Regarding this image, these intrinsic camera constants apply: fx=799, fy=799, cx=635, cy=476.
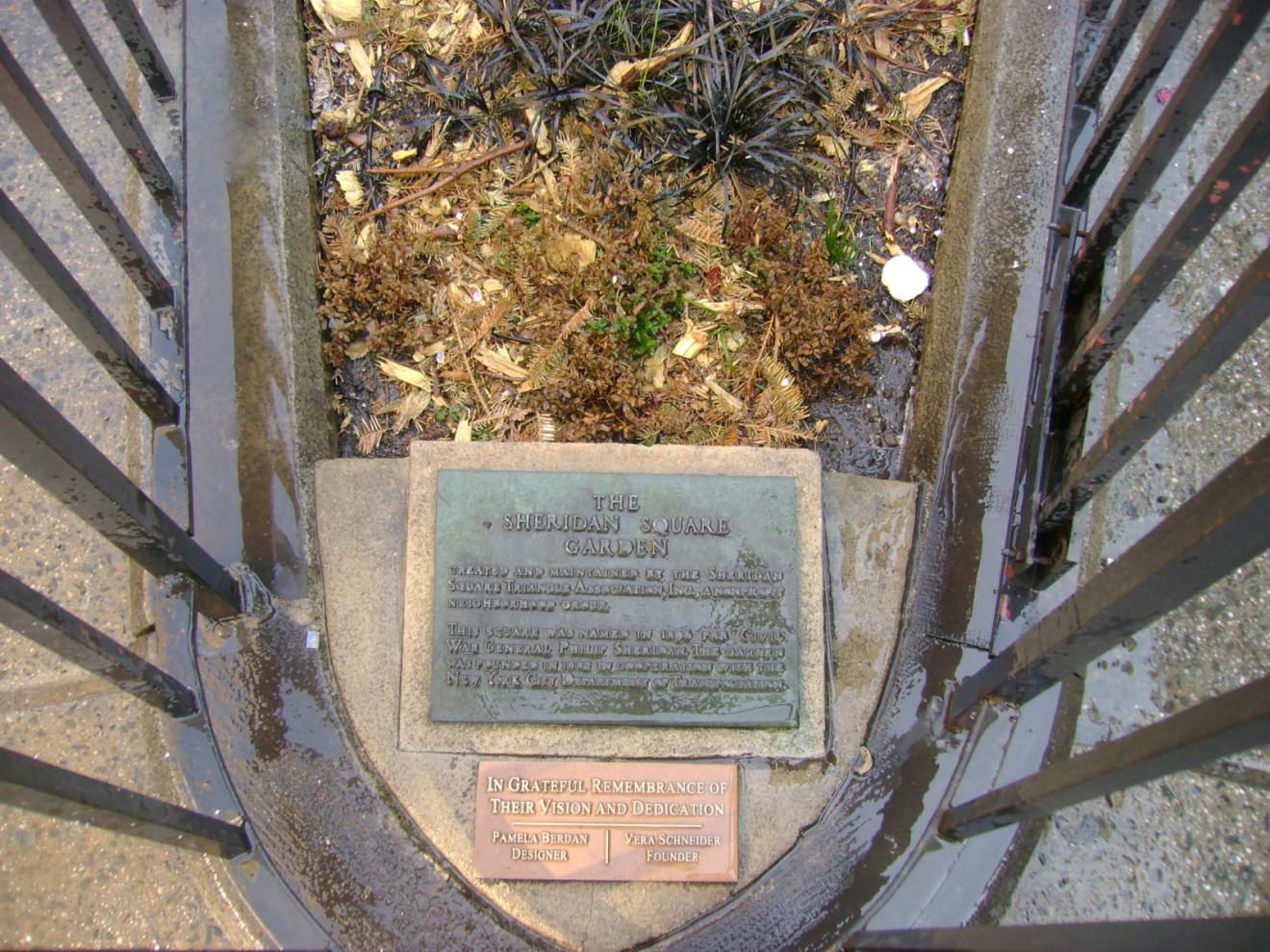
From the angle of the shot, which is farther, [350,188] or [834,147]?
[834,147]

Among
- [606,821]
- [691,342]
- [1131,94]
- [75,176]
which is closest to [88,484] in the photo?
[75,176]

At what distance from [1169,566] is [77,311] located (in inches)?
102

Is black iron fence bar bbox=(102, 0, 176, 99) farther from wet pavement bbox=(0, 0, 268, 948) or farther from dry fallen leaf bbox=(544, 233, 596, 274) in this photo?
dry fallen leaf bbox=(544, 233, 596, 274)

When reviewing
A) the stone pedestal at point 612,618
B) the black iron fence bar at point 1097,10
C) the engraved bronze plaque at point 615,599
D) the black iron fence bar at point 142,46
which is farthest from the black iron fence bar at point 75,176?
the black iron fence bar at point 1097,10

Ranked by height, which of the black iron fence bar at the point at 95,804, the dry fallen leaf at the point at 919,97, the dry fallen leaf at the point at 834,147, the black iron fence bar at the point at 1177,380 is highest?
the dry fallen leaf at the point at 919,97

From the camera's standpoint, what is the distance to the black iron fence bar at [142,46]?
8.96 ft

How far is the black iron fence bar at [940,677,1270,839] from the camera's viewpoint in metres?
1.29

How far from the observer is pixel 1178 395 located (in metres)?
1.92

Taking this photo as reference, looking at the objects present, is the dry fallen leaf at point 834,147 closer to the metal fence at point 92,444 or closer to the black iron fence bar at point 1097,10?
the black iron fence bar at point 1097,10

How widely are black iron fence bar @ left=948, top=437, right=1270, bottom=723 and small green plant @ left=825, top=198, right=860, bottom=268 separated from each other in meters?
1.76

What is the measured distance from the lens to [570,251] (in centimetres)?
319

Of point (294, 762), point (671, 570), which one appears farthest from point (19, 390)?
point (671, 570)

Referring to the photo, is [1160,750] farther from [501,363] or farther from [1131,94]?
[501,363]

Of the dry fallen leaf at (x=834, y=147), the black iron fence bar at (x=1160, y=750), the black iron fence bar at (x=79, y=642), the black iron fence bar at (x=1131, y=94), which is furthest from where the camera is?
the dry fallen leaf at (x=834, y=147)
